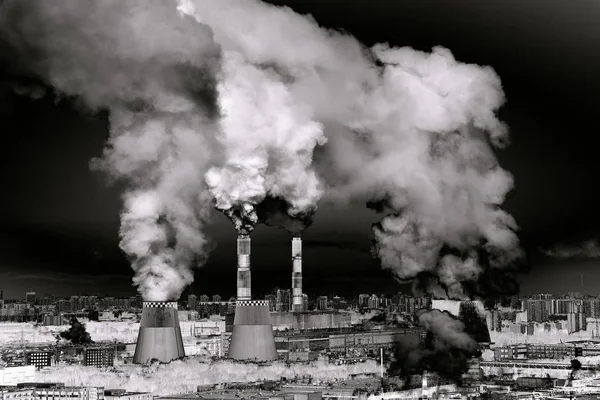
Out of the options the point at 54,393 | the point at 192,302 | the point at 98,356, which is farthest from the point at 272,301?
the point at 54,393

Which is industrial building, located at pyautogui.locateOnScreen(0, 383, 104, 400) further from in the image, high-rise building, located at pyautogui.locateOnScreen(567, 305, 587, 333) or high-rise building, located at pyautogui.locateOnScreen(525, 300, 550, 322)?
high-rise building, located at pyautogui.locateOnScreen(567, 305, 587, 333)

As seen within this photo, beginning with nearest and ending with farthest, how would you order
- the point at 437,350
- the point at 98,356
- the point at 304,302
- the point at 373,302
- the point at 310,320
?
the point at 437,350 → the point at 98,356 → the point at 310,320 → the point at 304,302 → the point at 373,302

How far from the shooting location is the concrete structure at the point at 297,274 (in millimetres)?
32219

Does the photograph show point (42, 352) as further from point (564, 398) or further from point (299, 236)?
point (564, 398)

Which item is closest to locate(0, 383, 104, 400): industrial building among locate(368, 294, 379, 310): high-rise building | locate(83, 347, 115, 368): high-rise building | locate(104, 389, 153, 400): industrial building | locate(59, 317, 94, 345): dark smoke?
locate(104, 389, 153, 400): industrial building

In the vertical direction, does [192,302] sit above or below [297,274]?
below

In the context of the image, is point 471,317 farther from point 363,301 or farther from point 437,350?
point 363,301

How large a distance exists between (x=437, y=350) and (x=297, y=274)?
14863mm

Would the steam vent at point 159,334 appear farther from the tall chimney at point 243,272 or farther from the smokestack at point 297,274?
the smokestack at point 297,274

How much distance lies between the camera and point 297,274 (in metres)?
34.0

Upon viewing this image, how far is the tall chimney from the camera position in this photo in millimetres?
25906

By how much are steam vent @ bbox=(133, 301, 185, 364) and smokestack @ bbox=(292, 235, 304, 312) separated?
6.31 m

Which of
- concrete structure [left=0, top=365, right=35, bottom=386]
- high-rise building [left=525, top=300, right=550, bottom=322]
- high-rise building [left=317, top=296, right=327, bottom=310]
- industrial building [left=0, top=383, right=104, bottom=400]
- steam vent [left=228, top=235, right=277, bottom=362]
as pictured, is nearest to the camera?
industrial building [left=0, top=383, right=104, bottom=400]

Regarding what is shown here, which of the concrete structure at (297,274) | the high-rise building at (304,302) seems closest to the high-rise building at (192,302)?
the high-rise building at (304,302)
